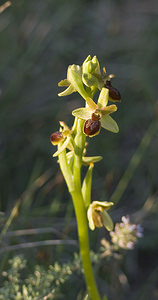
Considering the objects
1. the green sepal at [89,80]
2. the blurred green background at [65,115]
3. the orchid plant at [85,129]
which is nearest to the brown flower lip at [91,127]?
the orchid plant at [85,129]

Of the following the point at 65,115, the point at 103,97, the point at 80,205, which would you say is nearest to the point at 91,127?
the point at 103,97

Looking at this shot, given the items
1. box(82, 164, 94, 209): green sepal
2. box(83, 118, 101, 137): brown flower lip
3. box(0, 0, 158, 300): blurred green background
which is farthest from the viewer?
box(0, 0, 158, 300): blurred green background

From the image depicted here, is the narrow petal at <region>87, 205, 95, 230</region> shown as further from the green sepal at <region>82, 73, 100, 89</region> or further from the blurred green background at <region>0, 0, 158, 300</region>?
the blurred green background at <region>0, 0, 158, 300</region>

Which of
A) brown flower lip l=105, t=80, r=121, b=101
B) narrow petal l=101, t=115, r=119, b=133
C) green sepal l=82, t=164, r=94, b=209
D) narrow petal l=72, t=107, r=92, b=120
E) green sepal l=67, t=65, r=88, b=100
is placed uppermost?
green sepal l=67, t=65, r=88, b=100

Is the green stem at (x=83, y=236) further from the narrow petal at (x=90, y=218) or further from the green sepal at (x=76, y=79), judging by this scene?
the green sepal at (x=76, y=79)

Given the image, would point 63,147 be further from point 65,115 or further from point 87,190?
point 65,115

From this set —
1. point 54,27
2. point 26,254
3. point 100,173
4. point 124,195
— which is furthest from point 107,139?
point 26,254

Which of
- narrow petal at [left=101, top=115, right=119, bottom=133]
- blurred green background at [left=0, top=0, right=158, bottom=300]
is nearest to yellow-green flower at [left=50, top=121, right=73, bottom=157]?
narrow petal at [left=101, top=115, right=119, bottom=133]
